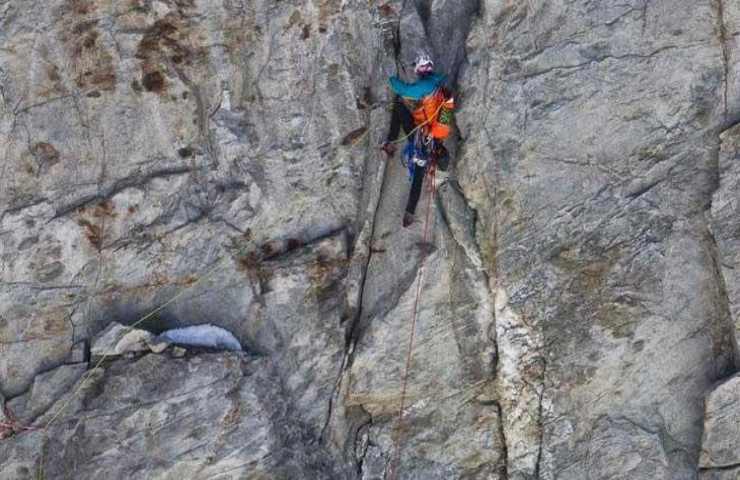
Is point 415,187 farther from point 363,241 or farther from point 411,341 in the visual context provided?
point 411,341

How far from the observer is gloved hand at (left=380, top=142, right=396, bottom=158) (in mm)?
13281

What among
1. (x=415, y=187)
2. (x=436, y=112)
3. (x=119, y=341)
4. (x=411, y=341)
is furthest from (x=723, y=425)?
(x=119, y=341)

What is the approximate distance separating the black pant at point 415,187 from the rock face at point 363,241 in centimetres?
23

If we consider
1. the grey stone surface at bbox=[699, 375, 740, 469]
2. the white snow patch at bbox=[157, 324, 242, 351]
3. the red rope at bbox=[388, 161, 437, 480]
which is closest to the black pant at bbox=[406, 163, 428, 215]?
the red rope at bbox=[388, 161, 437, 480]

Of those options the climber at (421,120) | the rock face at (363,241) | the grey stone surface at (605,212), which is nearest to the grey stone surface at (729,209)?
the rock face at (363,241)

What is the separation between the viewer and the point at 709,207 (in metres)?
12.5

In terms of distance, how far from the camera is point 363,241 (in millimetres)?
13281

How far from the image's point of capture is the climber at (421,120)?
12.5m

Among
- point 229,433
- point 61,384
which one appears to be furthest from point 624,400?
point 61,384

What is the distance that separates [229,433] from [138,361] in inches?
59.0

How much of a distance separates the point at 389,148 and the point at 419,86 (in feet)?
3.83

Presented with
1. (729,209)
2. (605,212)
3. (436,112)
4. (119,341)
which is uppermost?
(436,112)

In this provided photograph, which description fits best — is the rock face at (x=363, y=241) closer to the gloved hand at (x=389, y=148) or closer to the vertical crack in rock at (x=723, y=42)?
the vertical crack in rock at (x=723, y=42)

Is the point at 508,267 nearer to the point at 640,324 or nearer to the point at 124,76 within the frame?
the point at 640,324
